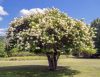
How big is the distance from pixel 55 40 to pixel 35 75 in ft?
11.3

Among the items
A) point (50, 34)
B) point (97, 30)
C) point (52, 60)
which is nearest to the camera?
point (50, 34)

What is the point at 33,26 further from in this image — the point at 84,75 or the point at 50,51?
the point at 84,75

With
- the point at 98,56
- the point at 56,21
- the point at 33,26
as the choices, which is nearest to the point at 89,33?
the point at 56,21

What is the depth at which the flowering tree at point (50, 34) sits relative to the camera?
23750mm

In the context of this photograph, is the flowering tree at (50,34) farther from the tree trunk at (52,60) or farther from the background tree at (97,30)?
the background tree at (97,30)

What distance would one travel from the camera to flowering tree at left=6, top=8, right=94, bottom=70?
23750mm

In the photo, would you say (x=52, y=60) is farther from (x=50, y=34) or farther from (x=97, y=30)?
(x=97, y=30)

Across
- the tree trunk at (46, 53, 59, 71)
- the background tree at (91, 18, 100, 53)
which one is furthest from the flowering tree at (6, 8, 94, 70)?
the background tree at (91, 18, 100, 53)

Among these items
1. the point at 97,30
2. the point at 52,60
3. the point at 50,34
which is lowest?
the point at 52,60

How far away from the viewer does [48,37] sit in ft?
76.9

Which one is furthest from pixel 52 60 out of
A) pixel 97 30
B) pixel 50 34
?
pixel 97 30

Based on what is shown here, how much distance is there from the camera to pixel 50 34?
24.2m

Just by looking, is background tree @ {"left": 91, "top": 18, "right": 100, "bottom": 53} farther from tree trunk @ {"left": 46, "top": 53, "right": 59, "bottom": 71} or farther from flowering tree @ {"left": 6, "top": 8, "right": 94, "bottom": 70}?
tree trunk @ {"left": 46, "top": 53, "right": 59, "bottom": 71}

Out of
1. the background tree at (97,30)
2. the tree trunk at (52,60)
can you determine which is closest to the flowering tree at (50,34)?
the tree trunk at (52,60)
